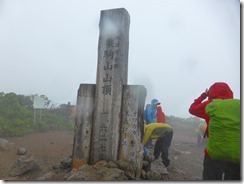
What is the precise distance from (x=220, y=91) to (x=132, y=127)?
189 centimetres

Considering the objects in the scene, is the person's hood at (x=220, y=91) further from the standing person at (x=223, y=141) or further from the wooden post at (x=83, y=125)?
the wooden post at (x=83, y=125)

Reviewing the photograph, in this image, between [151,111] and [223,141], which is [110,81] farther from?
[151,111]

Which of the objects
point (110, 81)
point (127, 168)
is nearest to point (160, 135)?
point (127, 168)

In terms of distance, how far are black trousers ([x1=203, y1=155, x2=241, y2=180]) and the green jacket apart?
9cm

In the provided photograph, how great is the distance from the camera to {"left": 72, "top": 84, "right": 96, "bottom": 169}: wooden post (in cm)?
454

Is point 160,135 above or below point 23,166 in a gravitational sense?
above

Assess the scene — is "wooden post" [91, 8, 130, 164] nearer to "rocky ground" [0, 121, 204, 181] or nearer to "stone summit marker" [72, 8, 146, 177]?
"stone summit marker" [72, 8, 146, 177]

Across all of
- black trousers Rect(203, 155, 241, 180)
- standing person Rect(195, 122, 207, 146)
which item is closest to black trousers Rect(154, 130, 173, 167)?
black trousers Rect(203, 155, 241, 180)

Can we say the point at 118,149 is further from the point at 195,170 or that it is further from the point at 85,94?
the point at 195,170

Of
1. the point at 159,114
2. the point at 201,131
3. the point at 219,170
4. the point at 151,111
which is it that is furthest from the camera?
the point at 201,131

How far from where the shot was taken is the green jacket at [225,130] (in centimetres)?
256

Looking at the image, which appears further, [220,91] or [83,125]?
[83,125]

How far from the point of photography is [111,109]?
15.0ft

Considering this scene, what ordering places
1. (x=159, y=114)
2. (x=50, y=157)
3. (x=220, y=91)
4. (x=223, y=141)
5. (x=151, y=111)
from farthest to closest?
(x=159, y=114), (x=151, y=111), (x=50, y=157), (x=220, y=91), (x=223, y=141)
